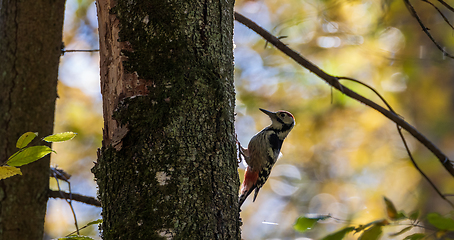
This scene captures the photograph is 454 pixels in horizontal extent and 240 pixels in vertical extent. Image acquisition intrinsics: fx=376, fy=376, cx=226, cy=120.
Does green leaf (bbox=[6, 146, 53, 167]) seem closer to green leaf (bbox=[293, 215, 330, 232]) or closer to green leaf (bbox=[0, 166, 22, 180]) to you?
green leaf (bbox=[0, 166, 22, 180])

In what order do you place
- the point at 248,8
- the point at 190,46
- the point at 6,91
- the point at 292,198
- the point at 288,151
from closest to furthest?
the point at 190,46, the point at 6,91, the point at 248,8, the point at 288,151, the point at 292,198

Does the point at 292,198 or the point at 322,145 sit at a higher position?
the point at 322,145

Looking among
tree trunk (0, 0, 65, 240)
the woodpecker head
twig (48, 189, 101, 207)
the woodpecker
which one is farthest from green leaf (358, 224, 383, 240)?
the woodpecker head

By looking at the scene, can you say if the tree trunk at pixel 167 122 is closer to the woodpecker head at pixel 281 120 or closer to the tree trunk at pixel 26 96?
the tree trunk at pixel 26 96

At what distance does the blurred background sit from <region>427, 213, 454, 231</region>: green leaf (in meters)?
3.91

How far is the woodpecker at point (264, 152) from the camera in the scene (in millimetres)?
4320

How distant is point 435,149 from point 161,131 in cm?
169

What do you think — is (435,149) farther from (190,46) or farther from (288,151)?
(288,151)

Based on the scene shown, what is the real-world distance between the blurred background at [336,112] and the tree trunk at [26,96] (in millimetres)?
3286

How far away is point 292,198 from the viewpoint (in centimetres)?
938

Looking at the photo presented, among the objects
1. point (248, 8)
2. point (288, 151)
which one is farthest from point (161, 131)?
point (288, 151)

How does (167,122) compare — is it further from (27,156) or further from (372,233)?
Answer: (372,233)

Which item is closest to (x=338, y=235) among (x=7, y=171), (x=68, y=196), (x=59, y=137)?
(x=59, y=137)

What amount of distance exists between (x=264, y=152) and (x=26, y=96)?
2.82m
